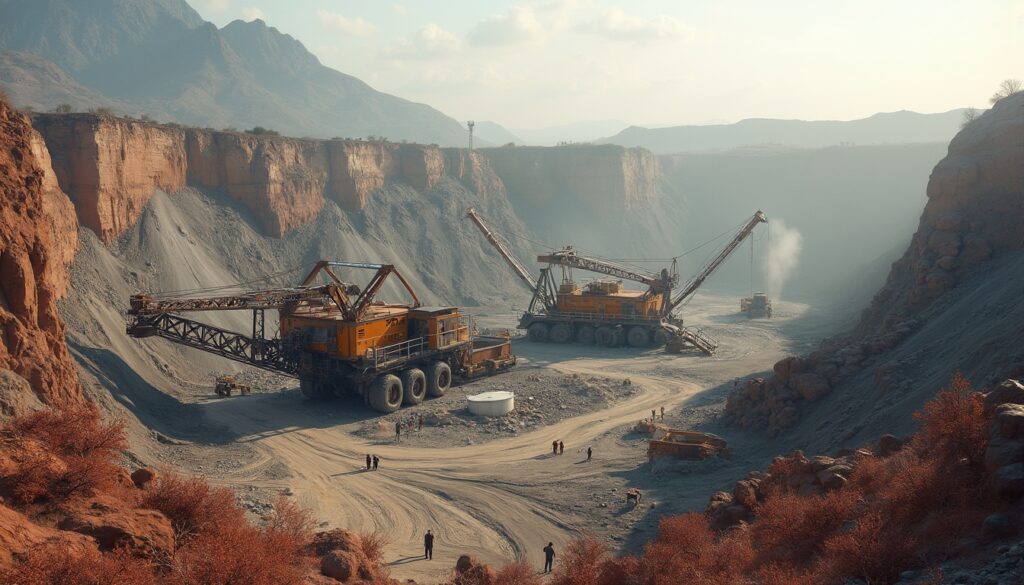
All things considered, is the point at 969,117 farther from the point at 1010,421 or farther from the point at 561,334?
the point at 1010,421

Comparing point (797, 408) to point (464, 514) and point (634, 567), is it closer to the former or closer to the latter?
point (464, 514)

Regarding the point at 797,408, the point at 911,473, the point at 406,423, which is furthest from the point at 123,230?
the point at 911,473

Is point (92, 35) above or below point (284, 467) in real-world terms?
above

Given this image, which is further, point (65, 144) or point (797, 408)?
point (65, 144)

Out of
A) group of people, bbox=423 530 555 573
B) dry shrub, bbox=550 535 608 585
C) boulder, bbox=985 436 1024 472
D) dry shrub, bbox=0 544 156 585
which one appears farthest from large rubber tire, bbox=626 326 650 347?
dry shrub, bbox=0 544 156 585

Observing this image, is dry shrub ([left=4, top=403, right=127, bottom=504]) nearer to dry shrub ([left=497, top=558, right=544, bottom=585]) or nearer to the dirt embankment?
dry shrub ([left=497, top=558, right=544, bottom=585])

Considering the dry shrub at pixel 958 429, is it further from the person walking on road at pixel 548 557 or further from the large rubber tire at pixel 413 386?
the large rubber tire at pixel 413 386
